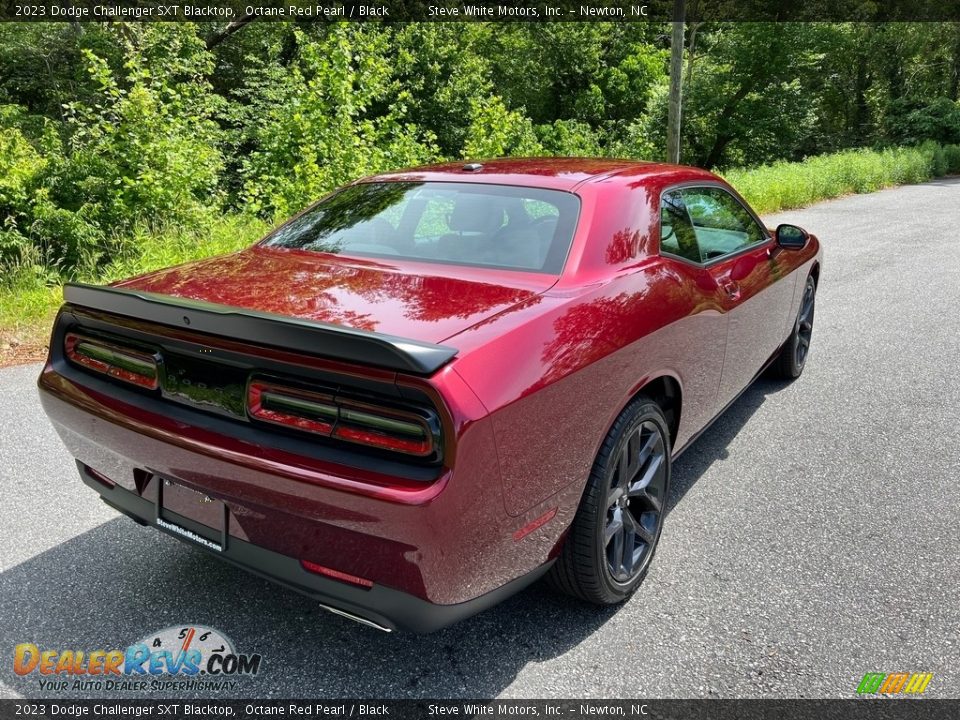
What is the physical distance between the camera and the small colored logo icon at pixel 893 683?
220cm

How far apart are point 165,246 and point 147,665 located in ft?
23.1

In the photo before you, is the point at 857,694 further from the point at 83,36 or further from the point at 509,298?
the point at 83,36

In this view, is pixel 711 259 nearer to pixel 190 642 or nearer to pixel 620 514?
pixel 620 514

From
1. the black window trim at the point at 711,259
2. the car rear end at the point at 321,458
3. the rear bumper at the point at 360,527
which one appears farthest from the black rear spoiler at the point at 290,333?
the black window trim at the point at 711,259

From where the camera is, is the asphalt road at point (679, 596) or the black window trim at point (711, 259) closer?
the asphalt road at point (679, 596)

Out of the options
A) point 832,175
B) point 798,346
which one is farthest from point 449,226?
point 832,175

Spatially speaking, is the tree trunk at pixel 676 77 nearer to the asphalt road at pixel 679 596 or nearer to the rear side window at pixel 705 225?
the rear side window at pixel 705 225

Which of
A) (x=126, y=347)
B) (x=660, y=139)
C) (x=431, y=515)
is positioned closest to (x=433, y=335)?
(x=431, y=515)

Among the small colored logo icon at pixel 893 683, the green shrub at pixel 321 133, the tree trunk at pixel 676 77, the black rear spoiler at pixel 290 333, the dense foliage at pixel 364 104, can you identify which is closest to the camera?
the black rear spoiler at pixel 290 333

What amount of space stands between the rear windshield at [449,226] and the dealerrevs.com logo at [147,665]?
152cm

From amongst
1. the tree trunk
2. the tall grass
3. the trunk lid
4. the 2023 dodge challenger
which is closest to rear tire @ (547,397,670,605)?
the 2023 dodge challenger

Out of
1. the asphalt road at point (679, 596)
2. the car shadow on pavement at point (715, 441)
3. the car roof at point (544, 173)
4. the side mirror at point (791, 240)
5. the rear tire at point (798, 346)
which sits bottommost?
the car shadow on pavement at point (715, 441)

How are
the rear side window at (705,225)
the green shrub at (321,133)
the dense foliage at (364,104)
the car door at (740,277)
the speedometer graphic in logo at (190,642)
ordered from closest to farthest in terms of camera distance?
1. the speedometer graphic in logo at (190,642)
2. the rear side window at (705,225)
3. the car door at (740,277)
4. the green shrub at (321,133)
5. the dense foliage at (364,104)

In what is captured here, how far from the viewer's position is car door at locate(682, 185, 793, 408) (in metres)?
3.41
